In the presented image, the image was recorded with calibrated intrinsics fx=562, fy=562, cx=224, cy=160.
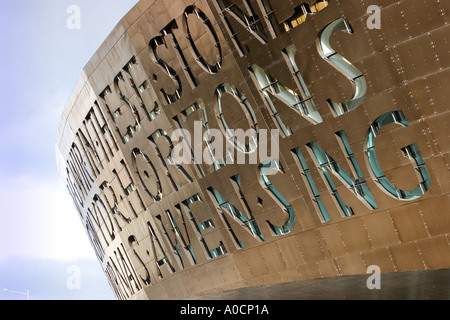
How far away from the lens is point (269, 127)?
64.4 ft

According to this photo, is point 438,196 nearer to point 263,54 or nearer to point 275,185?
point 275,185

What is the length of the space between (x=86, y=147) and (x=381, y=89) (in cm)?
1956

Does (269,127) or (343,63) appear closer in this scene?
(343,63)

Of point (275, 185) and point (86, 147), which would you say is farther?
point (86, 147)

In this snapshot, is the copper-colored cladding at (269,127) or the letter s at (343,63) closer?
the copper-colored cladding at (269,127)

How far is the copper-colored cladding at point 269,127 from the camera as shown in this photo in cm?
1650

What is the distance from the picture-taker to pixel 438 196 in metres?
16.7

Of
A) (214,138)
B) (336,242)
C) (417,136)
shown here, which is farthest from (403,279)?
(214,138)

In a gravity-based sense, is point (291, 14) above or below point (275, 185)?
above

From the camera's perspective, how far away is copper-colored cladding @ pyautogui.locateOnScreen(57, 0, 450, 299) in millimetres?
16500

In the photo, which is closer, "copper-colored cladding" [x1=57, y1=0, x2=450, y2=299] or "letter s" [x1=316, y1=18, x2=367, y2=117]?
"copper-colored cladding" [x1=57, y1=0, x2=450, y2=299]
